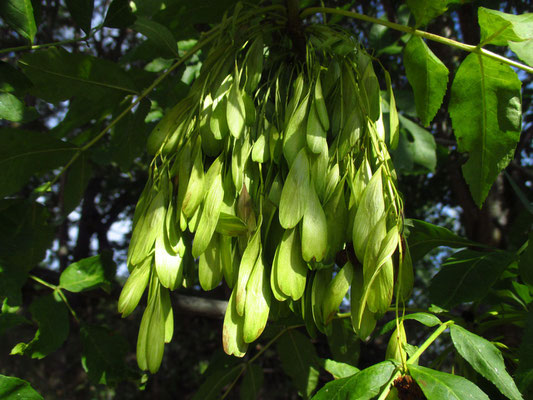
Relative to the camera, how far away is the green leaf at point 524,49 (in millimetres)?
646

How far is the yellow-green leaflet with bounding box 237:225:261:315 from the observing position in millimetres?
546

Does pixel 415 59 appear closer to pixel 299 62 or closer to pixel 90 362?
pixel 299 62

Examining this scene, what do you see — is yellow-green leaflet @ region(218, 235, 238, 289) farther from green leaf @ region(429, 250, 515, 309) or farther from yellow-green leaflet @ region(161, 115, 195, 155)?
green leaf @ region(429, 250, 515, 309)

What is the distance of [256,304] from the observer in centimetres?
55

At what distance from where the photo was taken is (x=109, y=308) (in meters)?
3.52

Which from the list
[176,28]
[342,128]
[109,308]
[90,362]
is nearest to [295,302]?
[342,128]

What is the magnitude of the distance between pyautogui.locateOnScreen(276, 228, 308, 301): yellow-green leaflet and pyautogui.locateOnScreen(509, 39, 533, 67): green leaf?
400mm

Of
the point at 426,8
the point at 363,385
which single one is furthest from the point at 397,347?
the point at 426,8

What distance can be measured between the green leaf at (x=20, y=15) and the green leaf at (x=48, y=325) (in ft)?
1.64

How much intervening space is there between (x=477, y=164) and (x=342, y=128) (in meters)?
0.25

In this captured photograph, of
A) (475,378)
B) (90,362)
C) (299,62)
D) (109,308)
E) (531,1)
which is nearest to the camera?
(475,378)

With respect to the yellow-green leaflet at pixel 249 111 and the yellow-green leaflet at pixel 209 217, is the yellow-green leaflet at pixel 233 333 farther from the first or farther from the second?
the yellow-green leaflet at pixel 249 111

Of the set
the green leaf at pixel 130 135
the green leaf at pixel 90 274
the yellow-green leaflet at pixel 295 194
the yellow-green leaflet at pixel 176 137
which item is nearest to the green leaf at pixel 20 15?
the green leaf at pixel 130 135

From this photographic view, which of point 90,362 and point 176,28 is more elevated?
point 176,28
